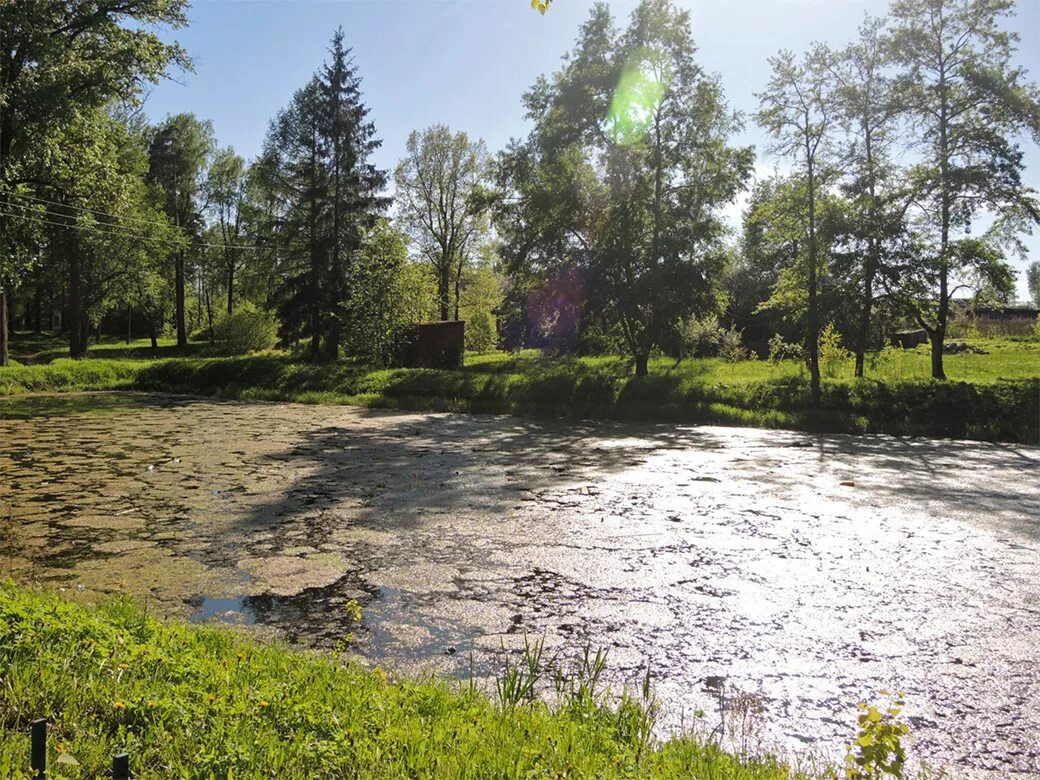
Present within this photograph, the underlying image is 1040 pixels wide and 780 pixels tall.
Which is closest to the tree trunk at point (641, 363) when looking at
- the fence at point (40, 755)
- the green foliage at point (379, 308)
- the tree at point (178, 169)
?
the green foliage at point (379, 308)

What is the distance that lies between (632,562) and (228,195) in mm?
46013

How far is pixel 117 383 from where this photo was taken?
23562 millimetres

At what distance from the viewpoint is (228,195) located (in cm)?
4506

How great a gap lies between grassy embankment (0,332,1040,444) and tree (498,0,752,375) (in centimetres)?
226

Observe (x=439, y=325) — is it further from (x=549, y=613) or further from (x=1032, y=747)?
(x=1032, y=747)

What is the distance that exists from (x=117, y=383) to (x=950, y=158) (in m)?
25.2

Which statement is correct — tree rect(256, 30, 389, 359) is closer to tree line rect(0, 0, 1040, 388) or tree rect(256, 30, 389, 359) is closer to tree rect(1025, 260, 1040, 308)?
tree line rect(0, 0, 1040, 388)

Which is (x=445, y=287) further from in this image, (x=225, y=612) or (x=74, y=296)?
(x=225, y=612)

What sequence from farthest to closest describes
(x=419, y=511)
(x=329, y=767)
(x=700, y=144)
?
(x=700, y=144), (x=419, y=511), (x=329, y=767)

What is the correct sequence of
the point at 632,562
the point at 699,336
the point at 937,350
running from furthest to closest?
the point at 699,336
the point at 937,350
the point at 632,562

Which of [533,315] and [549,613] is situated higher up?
[533,315]

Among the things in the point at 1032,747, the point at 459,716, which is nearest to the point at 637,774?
the point at 459,716

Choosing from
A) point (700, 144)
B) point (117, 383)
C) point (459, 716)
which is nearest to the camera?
point (459, 716)

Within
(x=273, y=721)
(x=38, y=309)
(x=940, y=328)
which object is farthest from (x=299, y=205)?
(x=38, y=309)
